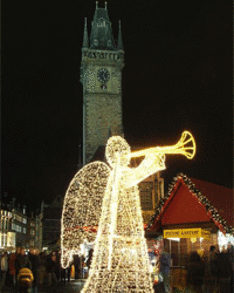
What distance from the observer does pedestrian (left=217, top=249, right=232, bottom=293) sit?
12.6 m

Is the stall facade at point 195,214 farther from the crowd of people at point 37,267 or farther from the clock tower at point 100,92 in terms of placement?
the clock tower at point 100,92

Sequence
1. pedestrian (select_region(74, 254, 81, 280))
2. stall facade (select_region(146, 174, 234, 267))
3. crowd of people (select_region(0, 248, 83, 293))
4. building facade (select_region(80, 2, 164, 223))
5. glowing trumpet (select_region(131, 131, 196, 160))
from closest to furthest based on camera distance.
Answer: glowing trumpet (select_region(131, 131, 196, 160)), crowd of people (select_region(0, 248, 83, 293)), stall facade (select_region(146, 174, 234, 267)), pedestrian (select_region(74, 254, 81, 280)), building facade (select_region(80, 2, 164, 223))

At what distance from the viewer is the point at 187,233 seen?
730 inches

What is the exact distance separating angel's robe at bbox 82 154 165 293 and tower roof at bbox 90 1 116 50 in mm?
50448

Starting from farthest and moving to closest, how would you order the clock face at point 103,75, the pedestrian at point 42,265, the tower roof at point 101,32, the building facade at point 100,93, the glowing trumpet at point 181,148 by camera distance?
the tower roof at point 101,32 → the clock face at point 103,75 → the building facade at point 100,93 → the pedestrian at point 42,265 → the glowing trumpet at point 181,148

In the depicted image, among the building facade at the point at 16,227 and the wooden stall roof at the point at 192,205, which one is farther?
the building facade at the point at 16,227

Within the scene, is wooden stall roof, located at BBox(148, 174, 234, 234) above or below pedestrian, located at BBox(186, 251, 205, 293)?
above

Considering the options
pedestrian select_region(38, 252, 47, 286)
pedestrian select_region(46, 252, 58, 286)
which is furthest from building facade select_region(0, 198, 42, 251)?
pedestrian select_region(46, 252, 58, 286)

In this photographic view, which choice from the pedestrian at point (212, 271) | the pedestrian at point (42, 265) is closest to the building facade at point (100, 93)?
the pedestrian at point (42, 265)

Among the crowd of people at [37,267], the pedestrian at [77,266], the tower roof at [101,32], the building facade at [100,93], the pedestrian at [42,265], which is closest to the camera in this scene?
the crowd of people at [37,267]

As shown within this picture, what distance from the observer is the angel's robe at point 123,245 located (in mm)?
11922

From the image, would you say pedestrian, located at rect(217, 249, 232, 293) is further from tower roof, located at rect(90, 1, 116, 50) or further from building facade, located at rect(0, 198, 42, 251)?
building facade, located at rect(0, 198, 42, 251)

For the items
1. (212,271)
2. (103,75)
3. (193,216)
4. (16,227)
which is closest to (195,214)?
(193,216)

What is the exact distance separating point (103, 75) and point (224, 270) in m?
48.2
